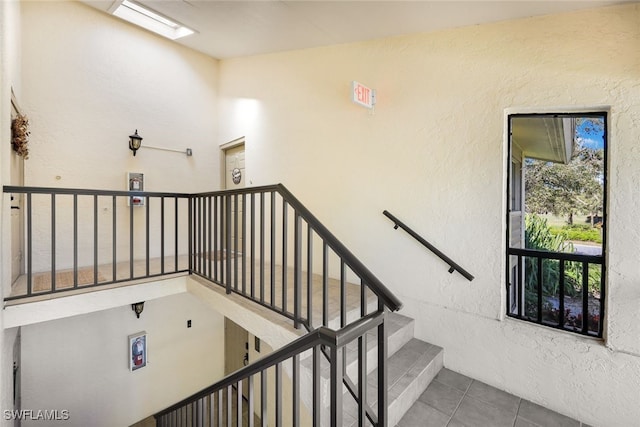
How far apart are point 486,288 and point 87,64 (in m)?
5.15

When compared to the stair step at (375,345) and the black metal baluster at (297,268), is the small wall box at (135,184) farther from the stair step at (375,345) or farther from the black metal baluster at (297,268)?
→ the stair step at (375,345)

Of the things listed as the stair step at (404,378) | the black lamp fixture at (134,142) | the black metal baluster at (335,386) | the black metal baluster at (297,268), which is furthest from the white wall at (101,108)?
the black metal baluster at (335,386)

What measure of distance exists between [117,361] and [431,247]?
4.23 metres

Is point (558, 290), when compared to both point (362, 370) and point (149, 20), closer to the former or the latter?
point (362, 370)

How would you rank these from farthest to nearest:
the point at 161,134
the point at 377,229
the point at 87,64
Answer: the point at 161,134 → the point at 87,64 → the point at 377,229

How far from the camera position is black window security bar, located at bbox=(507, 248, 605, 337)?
7.18ft

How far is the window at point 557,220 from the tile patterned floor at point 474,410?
0.63 m

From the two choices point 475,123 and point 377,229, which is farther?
point 377,229

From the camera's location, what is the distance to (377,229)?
3.12 metres

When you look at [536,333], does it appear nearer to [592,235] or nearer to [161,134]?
[592,235]

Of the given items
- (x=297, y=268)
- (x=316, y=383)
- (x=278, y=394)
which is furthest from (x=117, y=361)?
(x=316, y=383)

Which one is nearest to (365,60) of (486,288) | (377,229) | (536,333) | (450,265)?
(377,229)

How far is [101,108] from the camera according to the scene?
3939 millimetres

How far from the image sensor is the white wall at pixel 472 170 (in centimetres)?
197
